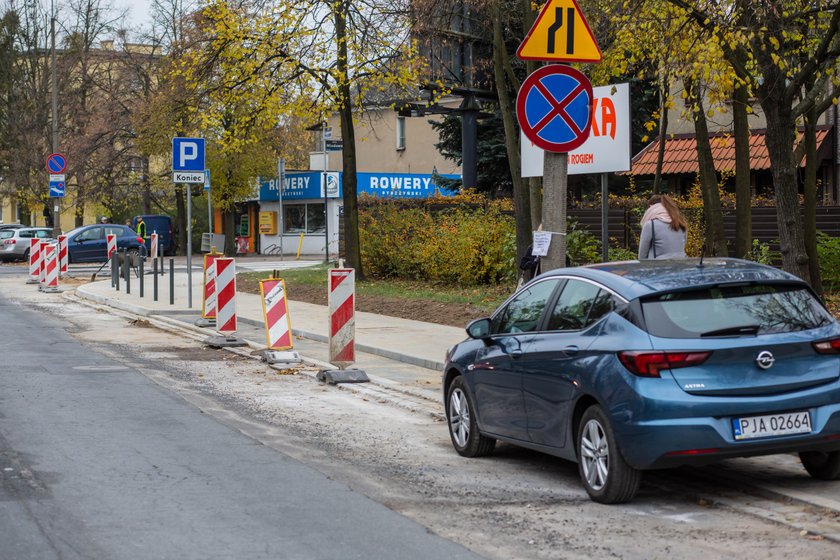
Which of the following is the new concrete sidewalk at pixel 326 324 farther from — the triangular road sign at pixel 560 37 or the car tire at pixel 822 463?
the car tire at pixel 822 463

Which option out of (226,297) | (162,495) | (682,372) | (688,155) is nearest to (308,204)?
(688,155)

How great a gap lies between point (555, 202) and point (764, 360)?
410 cm

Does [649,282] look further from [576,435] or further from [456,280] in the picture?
[456,280]

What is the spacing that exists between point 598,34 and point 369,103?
11746 mm

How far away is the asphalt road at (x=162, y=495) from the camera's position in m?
6.27

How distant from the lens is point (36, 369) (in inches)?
562

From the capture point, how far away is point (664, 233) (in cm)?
1268

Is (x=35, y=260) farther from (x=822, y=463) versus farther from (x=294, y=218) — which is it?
(x=822, y=463)

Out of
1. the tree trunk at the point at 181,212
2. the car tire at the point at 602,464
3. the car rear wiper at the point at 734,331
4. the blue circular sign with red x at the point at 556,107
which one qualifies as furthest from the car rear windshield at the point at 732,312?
the tree trunk at the point at 181,212

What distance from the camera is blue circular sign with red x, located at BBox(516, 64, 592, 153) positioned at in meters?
10.4

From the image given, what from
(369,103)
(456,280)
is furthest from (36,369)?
(369,103)

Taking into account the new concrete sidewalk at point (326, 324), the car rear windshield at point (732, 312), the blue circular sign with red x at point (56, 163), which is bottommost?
the new concrete sidewalk at point (326, 324)

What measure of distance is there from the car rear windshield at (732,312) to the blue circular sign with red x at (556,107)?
337cm

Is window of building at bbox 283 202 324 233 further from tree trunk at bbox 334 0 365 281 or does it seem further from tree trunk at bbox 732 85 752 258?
tree trunk at bbox 732 85 752 258
